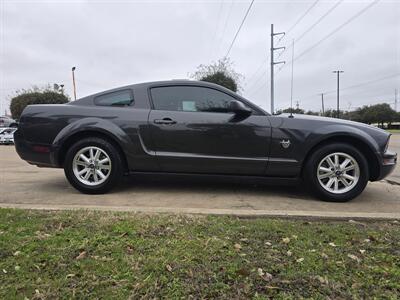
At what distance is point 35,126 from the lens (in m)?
4.51

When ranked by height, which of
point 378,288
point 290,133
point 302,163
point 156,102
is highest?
point 156,102

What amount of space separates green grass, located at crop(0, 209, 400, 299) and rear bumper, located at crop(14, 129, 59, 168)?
132 cm

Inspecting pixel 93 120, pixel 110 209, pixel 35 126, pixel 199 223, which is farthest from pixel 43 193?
pixel 199 223

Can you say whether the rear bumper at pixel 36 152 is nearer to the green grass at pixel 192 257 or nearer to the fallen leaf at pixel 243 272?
Answer: the green grass at pixel 192 257

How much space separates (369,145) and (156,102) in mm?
2677

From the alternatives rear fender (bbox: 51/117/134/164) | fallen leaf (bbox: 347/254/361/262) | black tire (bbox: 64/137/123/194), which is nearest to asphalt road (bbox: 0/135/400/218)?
black tire (bbox: 64/137/123/194)

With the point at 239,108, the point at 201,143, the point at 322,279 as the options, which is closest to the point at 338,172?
the point at 239,108

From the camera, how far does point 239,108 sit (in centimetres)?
424

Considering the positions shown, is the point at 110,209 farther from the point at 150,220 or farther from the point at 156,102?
the point at 156,102

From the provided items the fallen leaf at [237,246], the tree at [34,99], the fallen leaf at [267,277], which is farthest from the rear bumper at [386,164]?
the tree at [34,99]

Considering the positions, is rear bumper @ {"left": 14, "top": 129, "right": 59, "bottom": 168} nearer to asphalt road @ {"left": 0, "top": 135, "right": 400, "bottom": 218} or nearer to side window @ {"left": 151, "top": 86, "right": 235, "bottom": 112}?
asphalt road @ {"left": 0, "top": 135, "right": 400, "bottom": 218}

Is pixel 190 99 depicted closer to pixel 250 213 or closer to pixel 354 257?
pixel 250 213

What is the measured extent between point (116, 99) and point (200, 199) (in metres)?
1.72

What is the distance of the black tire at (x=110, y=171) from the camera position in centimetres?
438
